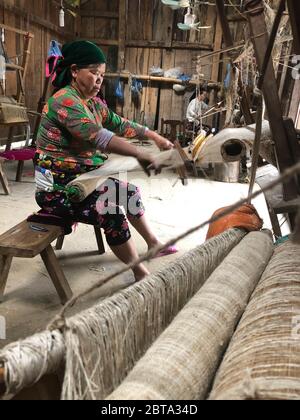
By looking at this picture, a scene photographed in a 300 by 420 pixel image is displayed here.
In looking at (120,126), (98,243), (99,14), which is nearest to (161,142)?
(120,126)

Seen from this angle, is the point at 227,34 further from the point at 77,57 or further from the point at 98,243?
the point at 98,243

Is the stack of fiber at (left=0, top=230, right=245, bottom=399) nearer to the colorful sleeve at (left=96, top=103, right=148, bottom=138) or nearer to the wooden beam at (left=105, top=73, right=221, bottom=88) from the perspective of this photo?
the colorful sleeve at (left=96, top=103, right=148, bottom=138)

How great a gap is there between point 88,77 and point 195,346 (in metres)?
1.57

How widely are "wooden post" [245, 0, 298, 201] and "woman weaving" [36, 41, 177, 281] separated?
68 cm

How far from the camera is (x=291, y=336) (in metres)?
0.76

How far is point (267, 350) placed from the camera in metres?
0.73

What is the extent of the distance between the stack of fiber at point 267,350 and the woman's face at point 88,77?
1.40 m

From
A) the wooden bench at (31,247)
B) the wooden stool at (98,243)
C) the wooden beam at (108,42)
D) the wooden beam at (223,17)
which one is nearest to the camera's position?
the wooden beam at (223,17)

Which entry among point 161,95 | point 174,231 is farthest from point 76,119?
point 161,95

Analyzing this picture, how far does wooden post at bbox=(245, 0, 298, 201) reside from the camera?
1328 mm

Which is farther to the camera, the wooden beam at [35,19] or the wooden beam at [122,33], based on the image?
the wooden beam at [122,33]

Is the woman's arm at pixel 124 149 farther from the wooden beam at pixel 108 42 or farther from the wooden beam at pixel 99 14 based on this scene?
the wooden beam at pixel 99 14

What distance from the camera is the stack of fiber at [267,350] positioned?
A: 0.62 meters

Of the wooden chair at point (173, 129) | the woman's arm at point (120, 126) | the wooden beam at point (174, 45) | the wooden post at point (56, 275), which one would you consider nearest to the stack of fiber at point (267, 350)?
the wooden post at point (56, 275)
